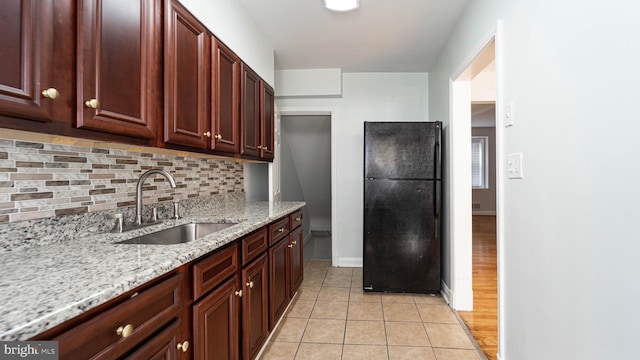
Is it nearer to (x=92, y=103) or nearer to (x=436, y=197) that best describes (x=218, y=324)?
(x=92, y=103)

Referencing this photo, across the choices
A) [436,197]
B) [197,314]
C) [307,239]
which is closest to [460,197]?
[436,197]

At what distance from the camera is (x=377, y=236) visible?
10.3 feet

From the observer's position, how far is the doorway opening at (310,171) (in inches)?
191

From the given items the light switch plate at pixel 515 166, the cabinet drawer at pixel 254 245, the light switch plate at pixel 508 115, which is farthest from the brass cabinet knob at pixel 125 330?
the light switch plate at pixel 508 115

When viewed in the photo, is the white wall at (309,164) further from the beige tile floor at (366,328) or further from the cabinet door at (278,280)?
the cabinet door at (278,280)

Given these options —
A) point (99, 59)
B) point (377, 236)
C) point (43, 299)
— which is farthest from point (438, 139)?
point (43, 299)

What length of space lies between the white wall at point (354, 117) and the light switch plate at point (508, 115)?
7.11 feet

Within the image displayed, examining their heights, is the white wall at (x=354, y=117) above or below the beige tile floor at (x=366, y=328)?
above

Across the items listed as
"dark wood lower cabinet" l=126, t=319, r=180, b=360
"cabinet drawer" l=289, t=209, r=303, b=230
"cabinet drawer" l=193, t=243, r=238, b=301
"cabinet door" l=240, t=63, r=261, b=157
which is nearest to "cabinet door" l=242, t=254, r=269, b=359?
"cabinet drawer" l=193, t=243, r=238, b=301

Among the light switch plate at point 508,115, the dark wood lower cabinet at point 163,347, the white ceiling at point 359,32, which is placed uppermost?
the white ceiling at point 359,32

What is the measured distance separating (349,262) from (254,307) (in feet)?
7.70

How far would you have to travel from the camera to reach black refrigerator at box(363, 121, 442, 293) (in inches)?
120

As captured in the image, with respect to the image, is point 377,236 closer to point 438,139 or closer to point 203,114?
point 438,139

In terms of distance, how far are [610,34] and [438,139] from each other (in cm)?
205
